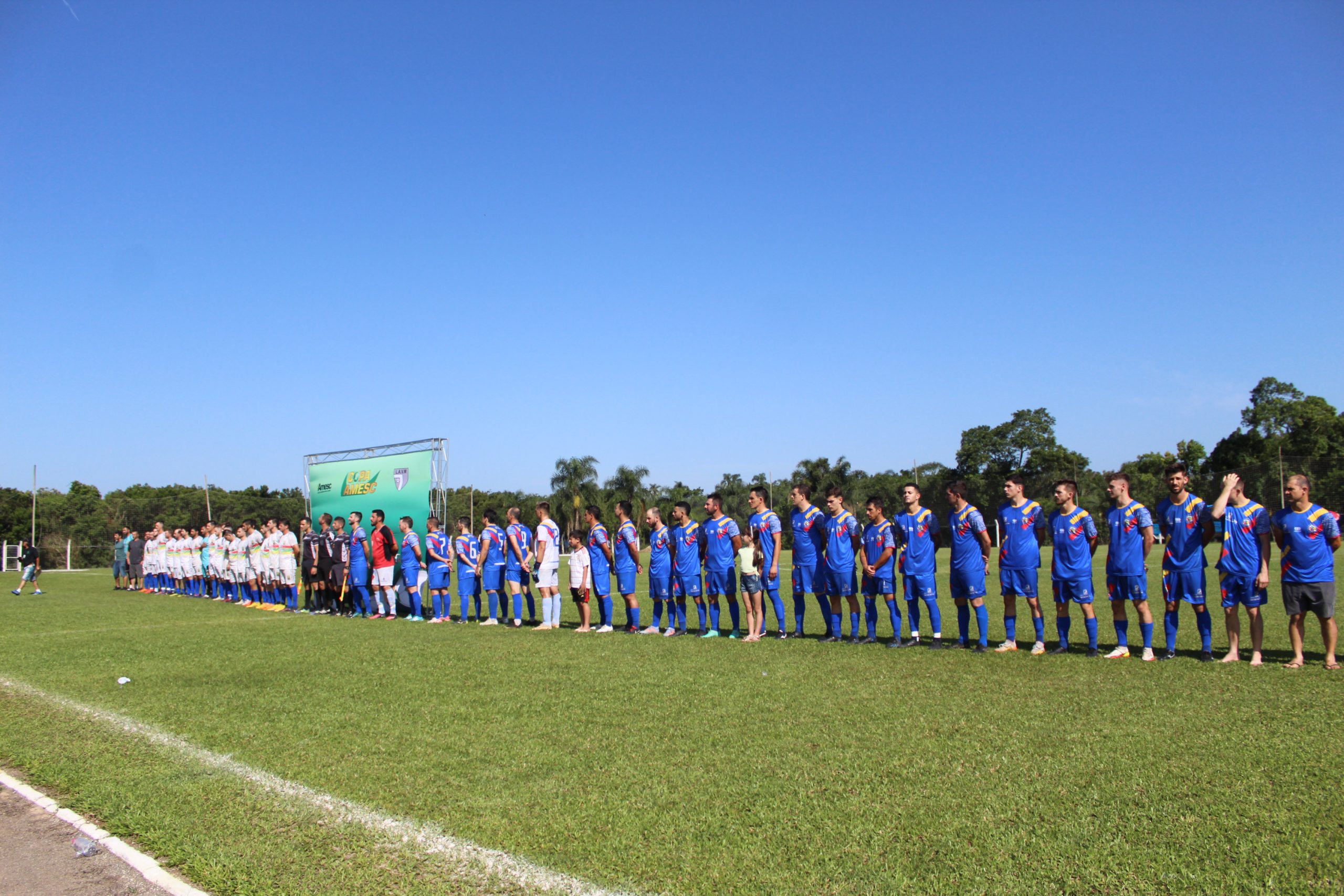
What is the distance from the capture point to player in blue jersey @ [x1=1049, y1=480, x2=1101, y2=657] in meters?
8.78

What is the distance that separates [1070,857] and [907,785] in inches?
42.4

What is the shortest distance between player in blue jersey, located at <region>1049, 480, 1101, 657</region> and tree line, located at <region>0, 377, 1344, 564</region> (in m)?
25.6

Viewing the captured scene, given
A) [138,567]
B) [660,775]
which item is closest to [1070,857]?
[660,775]

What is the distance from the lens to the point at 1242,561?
797 centimetres

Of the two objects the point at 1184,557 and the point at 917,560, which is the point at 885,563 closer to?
the point at 917,560

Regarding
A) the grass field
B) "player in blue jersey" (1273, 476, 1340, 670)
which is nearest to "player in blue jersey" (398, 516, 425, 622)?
the grass field

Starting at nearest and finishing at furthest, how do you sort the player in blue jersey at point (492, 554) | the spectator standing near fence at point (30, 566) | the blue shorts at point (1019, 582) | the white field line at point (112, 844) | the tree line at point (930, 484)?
1. the white field line at point (112, 844)
2. the blue shorts at point (1019, 582)
3. the player in blue jersey at point (492, 554)
4. the spectator standing near fence at point (30, 566)
5. the tree line at point (930, 484)

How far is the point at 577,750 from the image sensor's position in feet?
17.6

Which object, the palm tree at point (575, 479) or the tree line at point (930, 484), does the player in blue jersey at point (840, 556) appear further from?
the palm tree at point (575, 479)

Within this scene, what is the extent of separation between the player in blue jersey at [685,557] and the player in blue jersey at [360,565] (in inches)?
258

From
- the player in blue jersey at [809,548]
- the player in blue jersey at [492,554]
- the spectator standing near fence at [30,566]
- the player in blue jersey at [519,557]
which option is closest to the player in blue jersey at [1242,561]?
the player in blue jersey at [809,548]

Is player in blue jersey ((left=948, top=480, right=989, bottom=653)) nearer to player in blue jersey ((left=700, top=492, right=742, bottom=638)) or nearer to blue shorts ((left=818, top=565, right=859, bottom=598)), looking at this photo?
blue shorts ((left=818, top=565, right=859, bottom=598))

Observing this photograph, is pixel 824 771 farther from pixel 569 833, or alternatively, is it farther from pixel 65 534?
pixel 65 534

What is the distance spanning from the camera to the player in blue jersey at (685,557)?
1202cm
